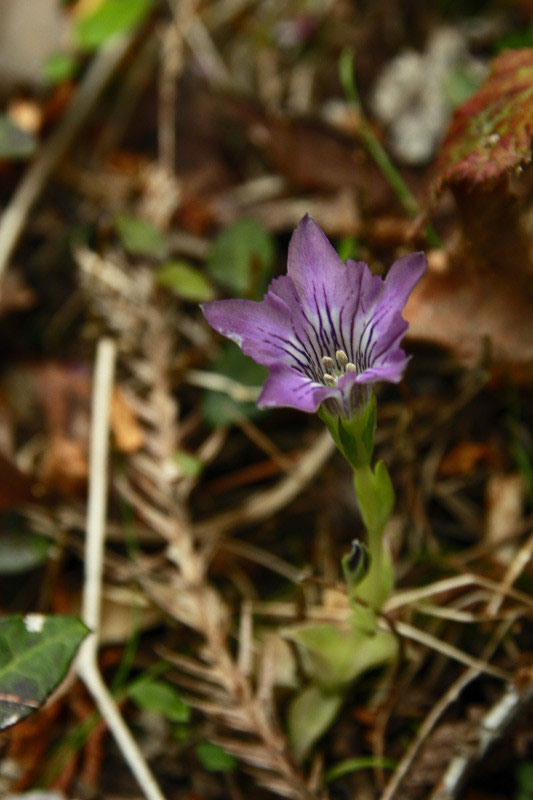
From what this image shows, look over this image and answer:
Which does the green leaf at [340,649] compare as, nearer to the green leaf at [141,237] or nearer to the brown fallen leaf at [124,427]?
the brown fallen leaf at [124,427]

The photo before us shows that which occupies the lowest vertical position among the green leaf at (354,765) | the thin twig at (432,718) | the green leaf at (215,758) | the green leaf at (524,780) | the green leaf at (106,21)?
the green leaf at (524,780)

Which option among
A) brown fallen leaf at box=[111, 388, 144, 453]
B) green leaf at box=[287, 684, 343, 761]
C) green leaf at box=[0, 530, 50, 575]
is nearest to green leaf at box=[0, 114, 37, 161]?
brown fallen leaf at box=[111, 388, 144, 453]

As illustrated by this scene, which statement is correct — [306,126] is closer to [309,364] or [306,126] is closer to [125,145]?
[125,145]

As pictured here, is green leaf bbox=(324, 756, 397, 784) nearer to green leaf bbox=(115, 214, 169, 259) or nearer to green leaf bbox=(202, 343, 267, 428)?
green leaf bbox=(202, 343, 267, 428)

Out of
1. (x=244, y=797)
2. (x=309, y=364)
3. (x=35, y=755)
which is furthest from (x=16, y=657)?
(x=309, y=364)

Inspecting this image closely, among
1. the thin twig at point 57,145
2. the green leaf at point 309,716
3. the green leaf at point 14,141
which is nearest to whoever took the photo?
the green leaf at point 309,716

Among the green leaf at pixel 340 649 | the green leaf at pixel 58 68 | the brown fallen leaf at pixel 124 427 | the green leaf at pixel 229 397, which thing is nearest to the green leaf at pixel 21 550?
the brown fallen leaf at pixel 124 427

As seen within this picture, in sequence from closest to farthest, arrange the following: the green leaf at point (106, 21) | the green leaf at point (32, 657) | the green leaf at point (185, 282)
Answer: the green leaf at point (32, 657) < the green leaf at point (185, 282) < the green leaf at point (106, 21)
